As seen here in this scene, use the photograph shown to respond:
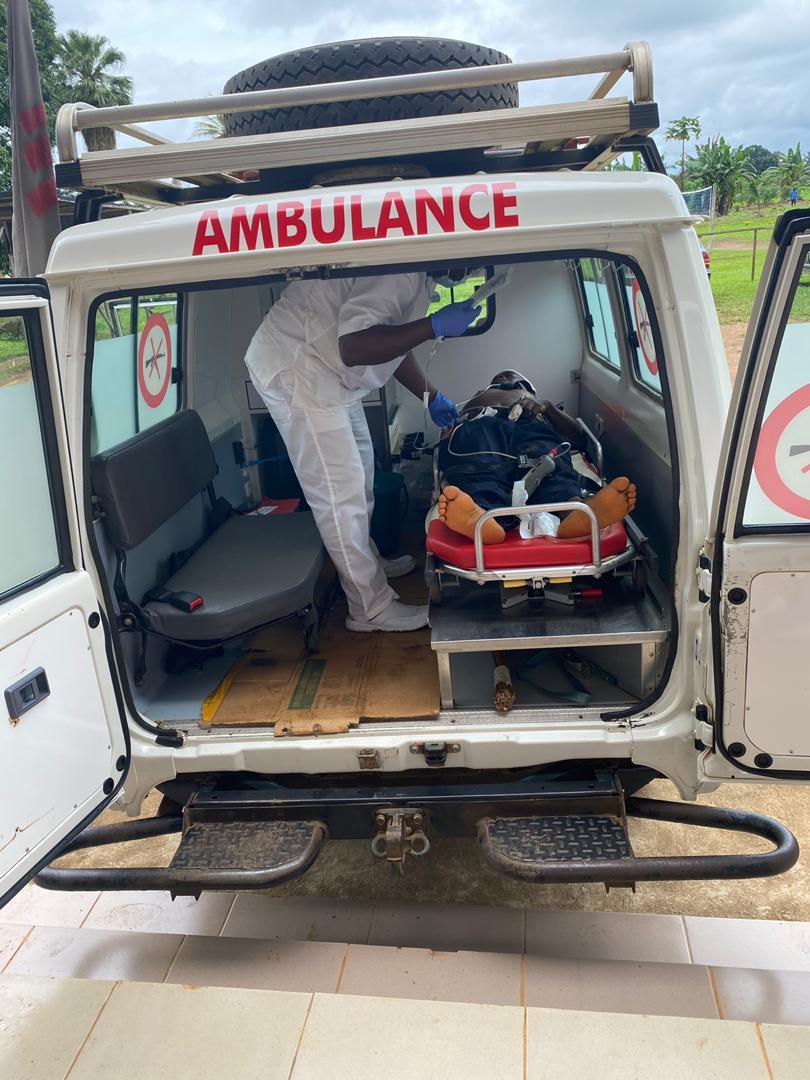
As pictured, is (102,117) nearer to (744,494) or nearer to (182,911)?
(744,494)

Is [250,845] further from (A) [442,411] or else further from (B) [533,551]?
Result: (A) [442,411]

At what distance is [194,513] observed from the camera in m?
3.77

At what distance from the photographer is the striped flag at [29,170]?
2.97 meters

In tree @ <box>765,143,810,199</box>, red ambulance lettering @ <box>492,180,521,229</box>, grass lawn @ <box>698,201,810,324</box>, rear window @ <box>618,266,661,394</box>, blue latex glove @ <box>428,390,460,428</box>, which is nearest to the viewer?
red ambulance lettering @ <box>492,180,521,229</box>

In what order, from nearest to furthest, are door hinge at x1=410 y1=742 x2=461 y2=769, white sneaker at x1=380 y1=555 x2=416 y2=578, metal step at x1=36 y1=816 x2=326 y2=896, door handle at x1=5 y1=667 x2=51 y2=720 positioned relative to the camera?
door handle at x1=5 y1=667 x2=51 y2=720 < metal step at x1=36 y1=816 x2=326 y2=896 < door hinge at x1=410 y1=742 x2=461 y2=769 < white sneaker at x1=380 y1=555 x2=416 y2=578

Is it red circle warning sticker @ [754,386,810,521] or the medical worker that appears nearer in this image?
red circle warning sticker @ [754,386,810,521]

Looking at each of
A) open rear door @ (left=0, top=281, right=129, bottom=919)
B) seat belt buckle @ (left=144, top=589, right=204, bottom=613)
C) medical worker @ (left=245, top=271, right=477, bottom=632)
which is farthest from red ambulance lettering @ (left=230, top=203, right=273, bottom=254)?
seat belt buckle @ (left=144, top=589, right=204, bottom=613)

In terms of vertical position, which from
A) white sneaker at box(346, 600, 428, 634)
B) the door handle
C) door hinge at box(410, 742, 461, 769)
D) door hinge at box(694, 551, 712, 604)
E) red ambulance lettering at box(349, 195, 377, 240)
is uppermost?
red ambulance lettering at box(349, 195, 377, 240)

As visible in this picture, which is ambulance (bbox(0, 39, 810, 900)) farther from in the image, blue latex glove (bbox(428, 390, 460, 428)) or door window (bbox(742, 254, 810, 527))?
blue latex glove (bbox(428, 390, 460, 428))

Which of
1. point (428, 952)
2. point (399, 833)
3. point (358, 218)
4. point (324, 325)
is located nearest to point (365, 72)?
point (324, 325)

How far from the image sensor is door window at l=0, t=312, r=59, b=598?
81.8 inches

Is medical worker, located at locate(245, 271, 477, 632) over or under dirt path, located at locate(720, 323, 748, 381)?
over

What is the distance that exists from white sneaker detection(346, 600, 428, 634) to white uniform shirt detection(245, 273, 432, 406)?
2.94 ft

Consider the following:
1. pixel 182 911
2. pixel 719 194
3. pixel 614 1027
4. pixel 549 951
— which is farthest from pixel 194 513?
pixel 719 194
